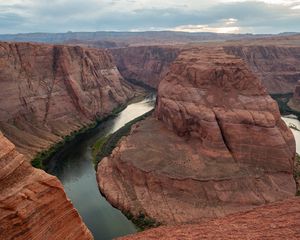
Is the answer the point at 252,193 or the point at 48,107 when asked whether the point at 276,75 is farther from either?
the point at 252,193

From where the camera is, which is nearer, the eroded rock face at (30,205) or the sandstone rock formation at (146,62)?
the eroded rock face at (30,205)

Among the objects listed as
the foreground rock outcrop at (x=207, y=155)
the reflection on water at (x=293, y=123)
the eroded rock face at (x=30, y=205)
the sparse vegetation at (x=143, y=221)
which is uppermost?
the eroded rock face at (x=30, y=205)

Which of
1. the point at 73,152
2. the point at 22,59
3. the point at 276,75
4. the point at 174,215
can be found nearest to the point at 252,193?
the point at 174,215

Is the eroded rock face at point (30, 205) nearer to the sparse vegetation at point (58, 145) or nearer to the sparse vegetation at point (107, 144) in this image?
the sparse vegetation at point (107, 144)

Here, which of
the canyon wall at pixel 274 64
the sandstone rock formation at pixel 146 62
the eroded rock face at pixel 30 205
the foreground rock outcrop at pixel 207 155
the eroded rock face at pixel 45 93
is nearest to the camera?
the eroded rock face at pixel 30 205

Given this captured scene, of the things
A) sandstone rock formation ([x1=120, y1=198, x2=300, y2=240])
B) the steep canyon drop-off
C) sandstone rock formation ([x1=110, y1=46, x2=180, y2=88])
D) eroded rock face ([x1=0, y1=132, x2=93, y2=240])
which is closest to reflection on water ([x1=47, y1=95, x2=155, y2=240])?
the steep canyon drop-off

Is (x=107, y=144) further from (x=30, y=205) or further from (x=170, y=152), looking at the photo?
(x=30, y=205)

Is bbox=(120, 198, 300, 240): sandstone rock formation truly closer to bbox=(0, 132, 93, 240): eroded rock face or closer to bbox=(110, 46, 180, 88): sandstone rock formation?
bbox=(0, 132, 93, 240): eroded rock face

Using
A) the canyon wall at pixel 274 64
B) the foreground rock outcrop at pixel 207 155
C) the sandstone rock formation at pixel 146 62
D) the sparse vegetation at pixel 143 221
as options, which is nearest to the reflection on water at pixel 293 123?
the foreground rock outcrop at pixel 207 155
